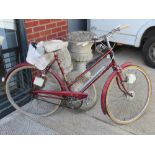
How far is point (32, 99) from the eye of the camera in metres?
3.24

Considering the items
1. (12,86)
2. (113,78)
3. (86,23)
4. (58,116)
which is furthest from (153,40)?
(12,86)

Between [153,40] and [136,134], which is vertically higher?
[153,40]

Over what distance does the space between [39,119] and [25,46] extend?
0.99 m

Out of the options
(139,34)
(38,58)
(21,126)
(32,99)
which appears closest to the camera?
(38,58)

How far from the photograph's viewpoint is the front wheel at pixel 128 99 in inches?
104

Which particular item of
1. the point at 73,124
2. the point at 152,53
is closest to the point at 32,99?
the point at 73,124

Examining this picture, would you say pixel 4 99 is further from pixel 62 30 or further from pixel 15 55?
pixel 62 30

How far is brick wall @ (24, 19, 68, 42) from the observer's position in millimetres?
3047

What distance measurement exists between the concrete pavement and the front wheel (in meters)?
0.11

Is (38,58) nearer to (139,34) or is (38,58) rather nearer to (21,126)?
(21,126)

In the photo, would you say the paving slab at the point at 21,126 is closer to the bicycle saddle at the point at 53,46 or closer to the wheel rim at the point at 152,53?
the bicycle saddle at the point at 53,46

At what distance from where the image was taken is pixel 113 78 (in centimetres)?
255

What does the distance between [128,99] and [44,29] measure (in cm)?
152

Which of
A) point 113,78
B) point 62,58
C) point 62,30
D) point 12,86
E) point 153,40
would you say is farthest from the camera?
point 153,40
